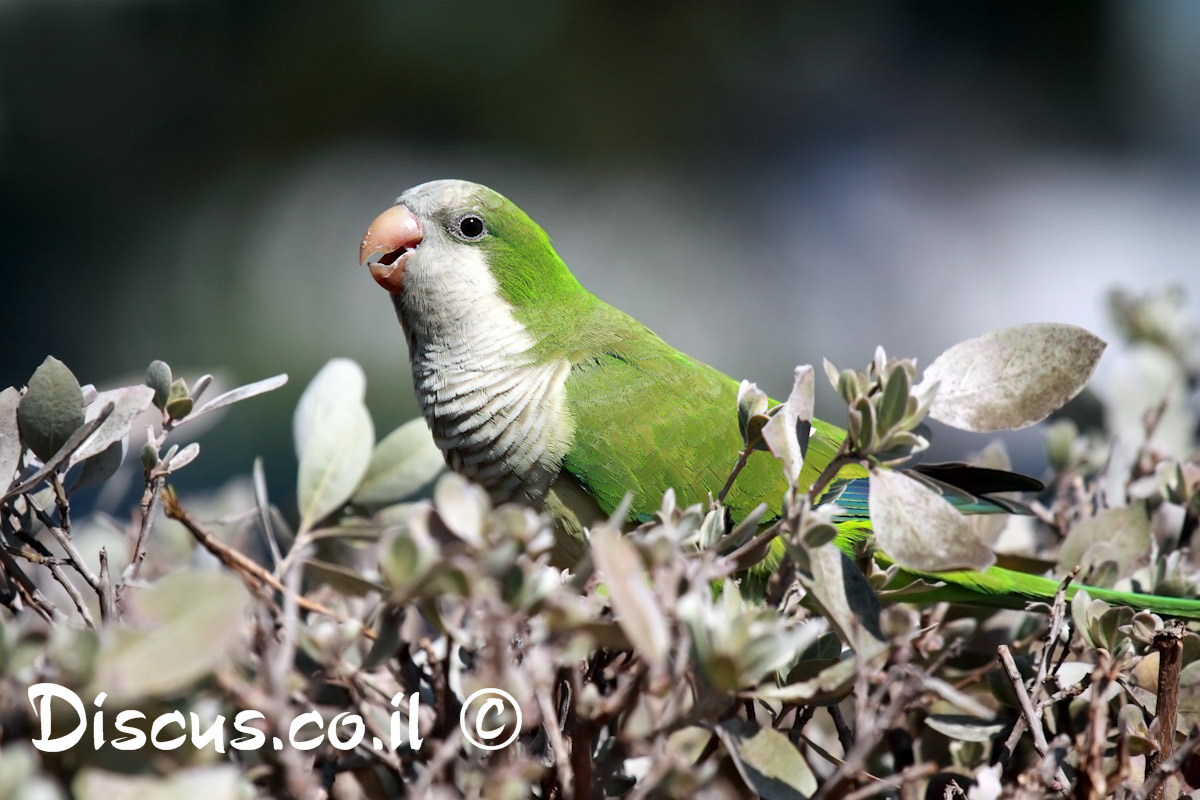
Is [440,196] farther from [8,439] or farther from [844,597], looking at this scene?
[844,597]

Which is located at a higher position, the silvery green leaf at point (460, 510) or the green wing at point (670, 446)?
the silvery green leaf at point (460, 510)

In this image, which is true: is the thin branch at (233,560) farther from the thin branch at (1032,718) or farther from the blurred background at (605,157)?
the blurred background at (605,157)

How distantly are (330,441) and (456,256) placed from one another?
629 millimetres

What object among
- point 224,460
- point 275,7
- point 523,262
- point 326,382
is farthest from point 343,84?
point 326,382

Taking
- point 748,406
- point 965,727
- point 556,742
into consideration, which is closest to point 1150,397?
point 965,727

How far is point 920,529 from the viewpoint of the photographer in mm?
617

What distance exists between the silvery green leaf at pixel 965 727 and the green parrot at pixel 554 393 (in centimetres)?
29

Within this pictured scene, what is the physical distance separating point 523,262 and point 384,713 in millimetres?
822

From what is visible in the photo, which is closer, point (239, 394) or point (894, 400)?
point (894, 400)

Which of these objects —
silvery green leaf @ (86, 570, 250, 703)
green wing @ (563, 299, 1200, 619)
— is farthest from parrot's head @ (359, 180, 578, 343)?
silvery green leaf @ (86, 570, 250, 703)

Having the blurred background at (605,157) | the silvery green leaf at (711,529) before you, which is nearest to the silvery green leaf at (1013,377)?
the silvery green leaf at (711,529)

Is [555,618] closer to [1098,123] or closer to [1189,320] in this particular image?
[1189,320]

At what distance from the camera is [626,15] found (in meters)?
7.58

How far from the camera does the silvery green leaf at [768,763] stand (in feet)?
1.90
